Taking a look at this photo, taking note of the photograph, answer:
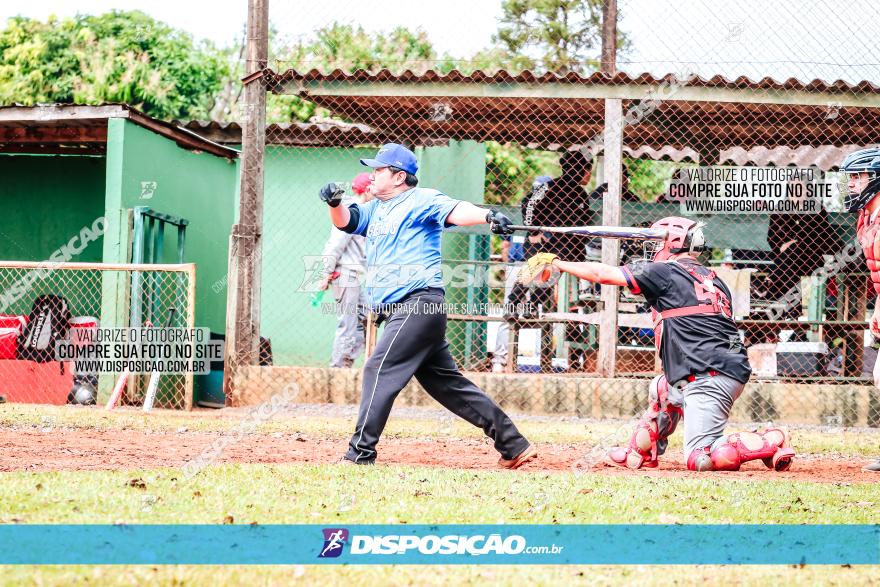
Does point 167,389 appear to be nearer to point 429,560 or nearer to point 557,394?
point 557,394

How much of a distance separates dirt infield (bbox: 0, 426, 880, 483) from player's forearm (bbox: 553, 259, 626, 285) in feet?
3.81

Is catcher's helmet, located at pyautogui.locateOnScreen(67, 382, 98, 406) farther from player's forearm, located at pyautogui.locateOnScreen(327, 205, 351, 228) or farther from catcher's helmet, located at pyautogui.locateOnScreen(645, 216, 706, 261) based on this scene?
catcher's helmet, located at pyautogui.locateOnScreen(645, 216, 706, 261)

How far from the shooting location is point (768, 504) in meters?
5.26

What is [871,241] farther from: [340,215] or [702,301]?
[340,215]

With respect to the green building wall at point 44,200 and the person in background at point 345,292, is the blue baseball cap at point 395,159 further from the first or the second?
the green building wall at point 44,200

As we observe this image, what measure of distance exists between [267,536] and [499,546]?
83 centimetres

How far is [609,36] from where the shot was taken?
10.5 metres

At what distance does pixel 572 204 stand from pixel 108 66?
69.5 ft

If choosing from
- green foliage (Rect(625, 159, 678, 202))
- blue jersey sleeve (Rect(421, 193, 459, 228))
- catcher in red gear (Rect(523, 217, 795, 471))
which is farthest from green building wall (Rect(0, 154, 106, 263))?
green foliage (Rect(625, 159, 678, 202))

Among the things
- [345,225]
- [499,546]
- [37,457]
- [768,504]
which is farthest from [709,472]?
[37,457]

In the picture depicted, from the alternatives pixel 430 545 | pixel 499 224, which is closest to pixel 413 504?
pixel 430 545

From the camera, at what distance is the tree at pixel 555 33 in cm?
1111

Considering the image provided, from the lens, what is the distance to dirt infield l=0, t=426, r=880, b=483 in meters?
6.47

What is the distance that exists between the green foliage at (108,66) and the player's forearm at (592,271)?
78.9ft
